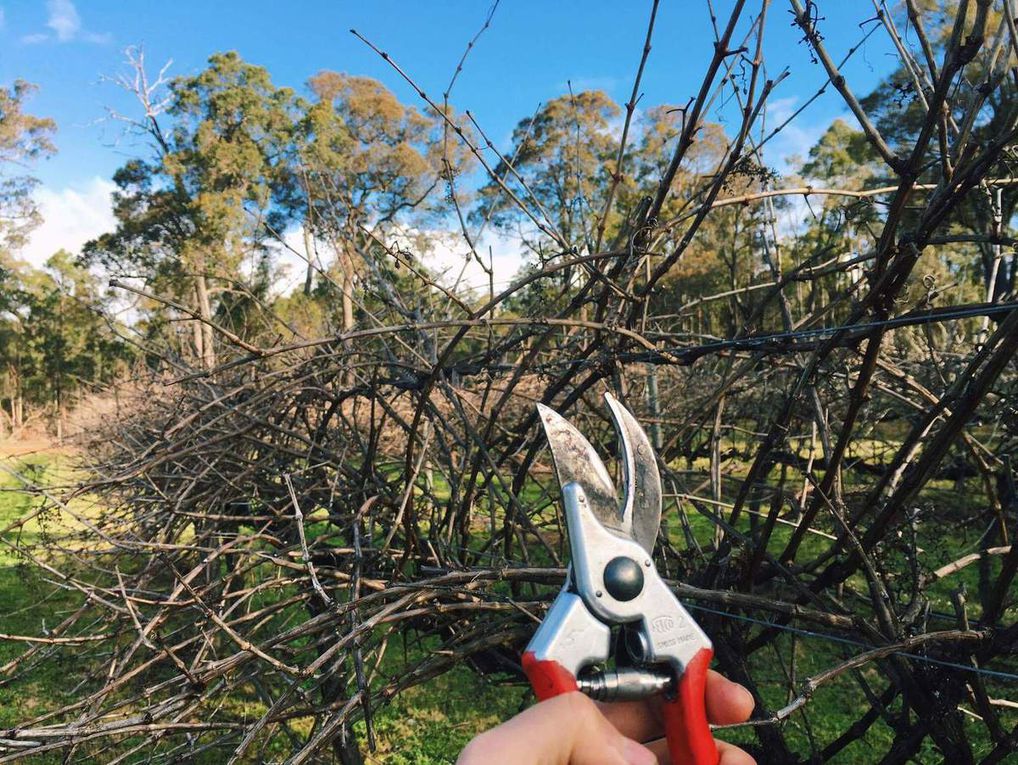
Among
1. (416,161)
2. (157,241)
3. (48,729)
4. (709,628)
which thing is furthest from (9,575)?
(157,241)

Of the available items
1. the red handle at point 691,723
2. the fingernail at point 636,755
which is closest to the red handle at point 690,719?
the red handle at point 691,723

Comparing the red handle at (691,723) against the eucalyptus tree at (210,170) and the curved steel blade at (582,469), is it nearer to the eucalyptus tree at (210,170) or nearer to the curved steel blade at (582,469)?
the curved steel blade at (582,469)

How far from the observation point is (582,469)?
164 centimetres

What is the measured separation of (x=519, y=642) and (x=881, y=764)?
1386 millimetres

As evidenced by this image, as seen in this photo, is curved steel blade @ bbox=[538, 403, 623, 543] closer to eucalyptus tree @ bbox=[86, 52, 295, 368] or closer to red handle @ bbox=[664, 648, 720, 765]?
red handle @ bbox=[664, 648, 720, 765]

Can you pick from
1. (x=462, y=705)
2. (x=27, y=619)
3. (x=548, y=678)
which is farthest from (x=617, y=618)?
(x=27, y=619)

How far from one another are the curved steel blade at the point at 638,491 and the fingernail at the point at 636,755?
449mm

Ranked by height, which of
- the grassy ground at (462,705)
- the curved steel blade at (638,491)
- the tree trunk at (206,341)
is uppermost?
the tree trunk at (206,341)

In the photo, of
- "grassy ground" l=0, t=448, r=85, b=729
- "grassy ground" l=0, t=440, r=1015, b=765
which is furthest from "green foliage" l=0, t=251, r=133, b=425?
"grassy ground" l=0, t=440, r=1015, b=765

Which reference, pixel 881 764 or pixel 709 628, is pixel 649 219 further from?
pixel 881 764

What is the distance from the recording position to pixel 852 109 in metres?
A: 1.85

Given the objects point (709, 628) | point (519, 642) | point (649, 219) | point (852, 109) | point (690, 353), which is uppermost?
point (852, 109)

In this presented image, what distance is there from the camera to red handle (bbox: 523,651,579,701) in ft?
4.29

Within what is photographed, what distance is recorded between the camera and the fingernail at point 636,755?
1.25m
